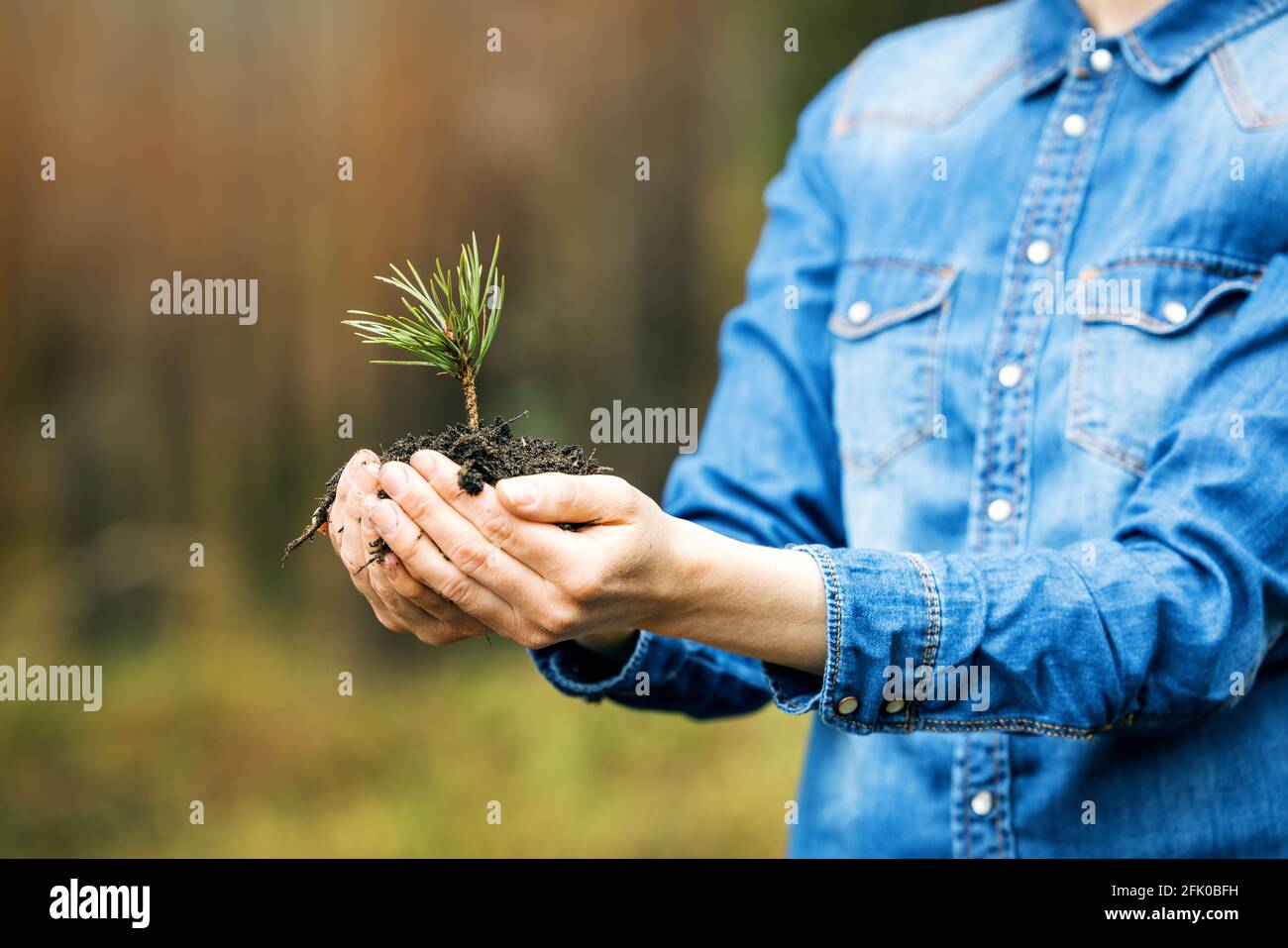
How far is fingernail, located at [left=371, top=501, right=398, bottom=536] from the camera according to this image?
39.8 inches

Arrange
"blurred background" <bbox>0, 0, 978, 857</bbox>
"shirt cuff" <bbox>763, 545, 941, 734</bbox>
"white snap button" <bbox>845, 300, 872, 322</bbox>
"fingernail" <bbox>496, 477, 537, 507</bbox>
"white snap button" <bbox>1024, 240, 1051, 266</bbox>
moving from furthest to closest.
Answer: "blurred background" <bbox>0, 0, 978, 857</bbox>, "white snap button" <bbox>845, 300, 872, 322</bbox>, "white snap button" <bbox>1024, 240, 1051, 266</bbox>, "shirt cuff" <bbox>763, 545, 941, 734</bbox>, "fingernail" <bbox>496, 477, 537, 507</bbox>

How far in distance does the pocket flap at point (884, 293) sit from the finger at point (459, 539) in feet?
2.10

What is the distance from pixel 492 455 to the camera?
1046 mm

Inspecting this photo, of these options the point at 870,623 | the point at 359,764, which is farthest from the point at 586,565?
the point at 359,764

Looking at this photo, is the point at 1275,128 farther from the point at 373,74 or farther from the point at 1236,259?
the point at 373,74

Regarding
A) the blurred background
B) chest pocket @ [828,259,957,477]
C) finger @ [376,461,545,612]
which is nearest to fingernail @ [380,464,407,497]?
finger @ [376,461,545,612]

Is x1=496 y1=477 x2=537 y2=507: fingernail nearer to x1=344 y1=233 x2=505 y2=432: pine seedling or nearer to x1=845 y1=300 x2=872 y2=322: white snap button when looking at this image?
x1=344 y1=233 x2=505 y2=432: pine seedling

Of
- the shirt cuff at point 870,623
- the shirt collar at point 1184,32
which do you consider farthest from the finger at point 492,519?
the shirt collar at point 1184,32

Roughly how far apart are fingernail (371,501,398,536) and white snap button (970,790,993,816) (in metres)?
0.72

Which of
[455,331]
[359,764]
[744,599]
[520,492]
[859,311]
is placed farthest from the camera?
[359,764]

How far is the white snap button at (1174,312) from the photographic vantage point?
4.16 ft

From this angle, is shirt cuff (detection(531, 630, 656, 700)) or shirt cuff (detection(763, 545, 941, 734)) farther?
shirt cuff (detection(531, 630, 656, 700))

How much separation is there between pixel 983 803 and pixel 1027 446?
0.39 metres

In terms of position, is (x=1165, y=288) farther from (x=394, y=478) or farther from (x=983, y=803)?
(x=394, y=478)
